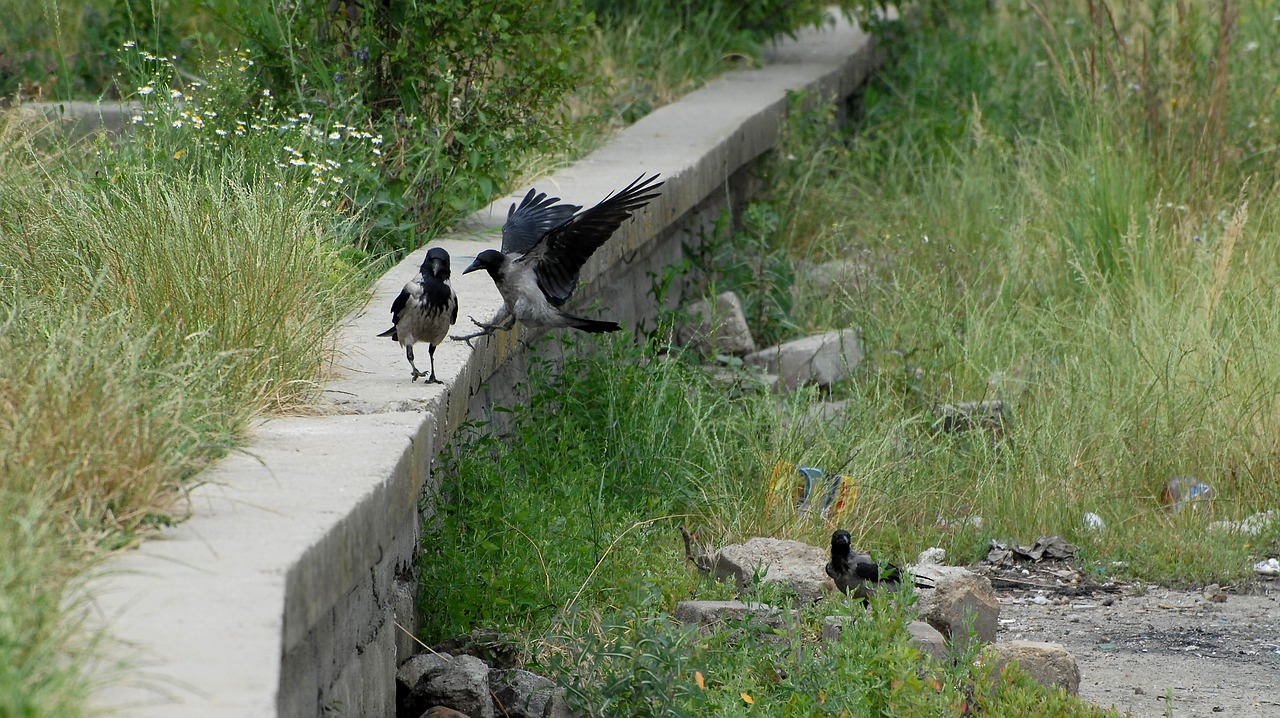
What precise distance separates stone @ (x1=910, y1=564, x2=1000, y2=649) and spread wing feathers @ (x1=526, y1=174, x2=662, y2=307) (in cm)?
137

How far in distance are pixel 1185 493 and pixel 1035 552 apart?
25.2 inches

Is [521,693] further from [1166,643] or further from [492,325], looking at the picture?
[1166,643]

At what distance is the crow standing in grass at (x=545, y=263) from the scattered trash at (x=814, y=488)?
1.26m

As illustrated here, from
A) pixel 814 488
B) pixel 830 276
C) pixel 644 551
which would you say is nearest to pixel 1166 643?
pixel 814 488

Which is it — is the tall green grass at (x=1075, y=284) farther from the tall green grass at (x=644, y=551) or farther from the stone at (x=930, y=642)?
the stone at (x=930, y=642)

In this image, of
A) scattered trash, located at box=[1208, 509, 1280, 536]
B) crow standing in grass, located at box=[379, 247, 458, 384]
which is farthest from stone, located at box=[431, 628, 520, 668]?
scattered trash, located at box=[1208, 509, 1280, 536]

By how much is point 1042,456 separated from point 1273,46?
15.3ft

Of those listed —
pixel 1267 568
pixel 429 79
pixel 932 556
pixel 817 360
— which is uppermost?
pixel 429 79

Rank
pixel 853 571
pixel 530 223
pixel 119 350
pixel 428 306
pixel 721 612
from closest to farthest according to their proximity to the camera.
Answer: pixel 119 350
pixel 428 306
pixel 721 612
pixel 853 571
pixel 530 223

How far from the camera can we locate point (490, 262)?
14.0ft

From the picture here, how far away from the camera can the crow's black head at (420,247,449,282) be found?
3.89 metres

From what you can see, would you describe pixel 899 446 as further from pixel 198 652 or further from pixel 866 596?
pixel 198 652

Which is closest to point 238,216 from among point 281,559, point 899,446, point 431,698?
point 431,698

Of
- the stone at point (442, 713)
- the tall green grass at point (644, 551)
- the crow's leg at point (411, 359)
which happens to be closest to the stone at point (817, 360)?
the tall green grass at point (644, 551)
